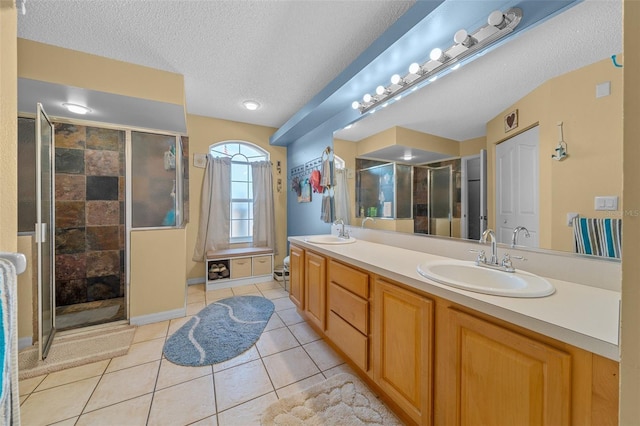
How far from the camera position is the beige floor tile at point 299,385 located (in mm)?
1514

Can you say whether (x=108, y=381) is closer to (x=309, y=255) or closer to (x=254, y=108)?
(x=309, y=255)

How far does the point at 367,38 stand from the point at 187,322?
3.13 metres

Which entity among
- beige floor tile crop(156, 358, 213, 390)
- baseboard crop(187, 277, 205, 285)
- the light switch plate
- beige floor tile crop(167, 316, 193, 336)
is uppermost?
the light switch plate

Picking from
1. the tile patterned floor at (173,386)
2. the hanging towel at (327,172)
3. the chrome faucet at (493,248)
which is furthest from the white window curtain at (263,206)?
the chrome faucet at (493,248)

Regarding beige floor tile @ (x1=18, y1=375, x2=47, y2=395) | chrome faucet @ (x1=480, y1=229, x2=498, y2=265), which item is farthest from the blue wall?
beige floor tile @ (x1=18, y1=375, x2=47, y2=395)

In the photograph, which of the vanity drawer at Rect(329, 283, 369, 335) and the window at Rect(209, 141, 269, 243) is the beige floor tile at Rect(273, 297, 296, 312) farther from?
the window at Rect(209, 141, 269, 243)

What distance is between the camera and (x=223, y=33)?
1.81 meters

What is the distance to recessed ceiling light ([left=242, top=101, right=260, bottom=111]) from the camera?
3020mm

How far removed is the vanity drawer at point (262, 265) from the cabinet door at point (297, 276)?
1.29 meters

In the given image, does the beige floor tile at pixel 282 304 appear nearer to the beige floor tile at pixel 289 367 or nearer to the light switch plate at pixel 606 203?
the beige floor tile at pixel 289 367

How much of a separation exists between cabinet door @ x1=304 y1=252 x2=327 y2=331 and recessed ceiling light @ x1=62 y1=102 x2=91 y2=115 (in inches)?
104

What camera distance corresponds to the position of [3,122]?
736mm

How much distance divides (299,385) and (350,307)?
2.06 feet

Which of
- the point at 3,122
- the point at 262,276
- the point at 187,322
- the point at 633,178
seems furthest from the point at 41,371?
the point at 633,178
